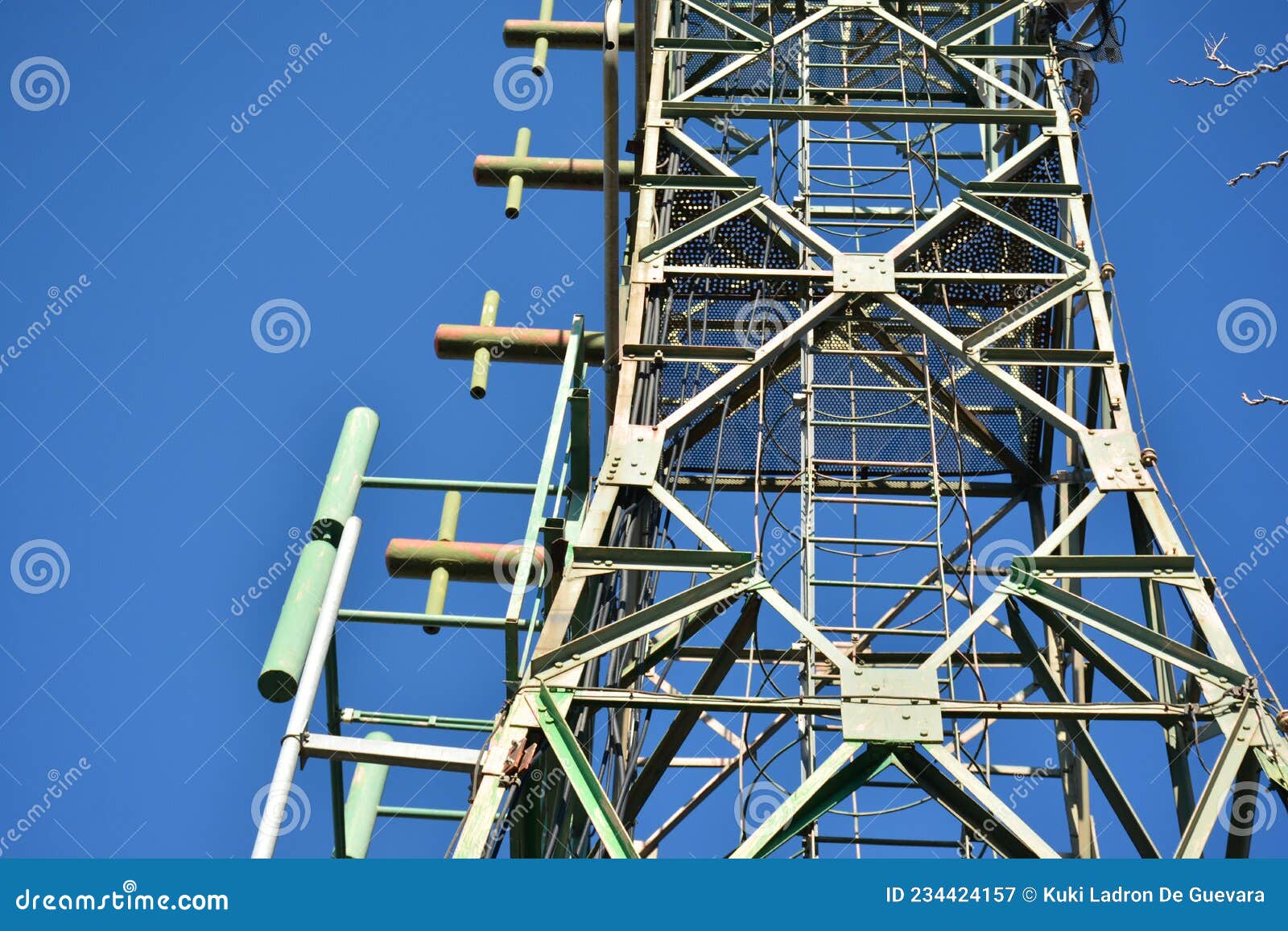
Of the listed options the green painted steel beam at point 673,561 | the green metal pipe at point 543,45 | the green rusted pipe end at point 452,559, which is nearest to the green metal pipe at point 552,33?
the green metal pipe at point 543,45

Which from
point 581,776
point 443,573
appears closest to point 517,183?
point 443,573

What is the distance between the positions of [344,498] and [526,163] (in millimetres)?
4228

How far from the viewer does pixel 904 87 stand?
14438mm

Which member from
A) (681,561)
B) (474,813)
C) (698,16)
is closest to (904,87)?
(698,16)

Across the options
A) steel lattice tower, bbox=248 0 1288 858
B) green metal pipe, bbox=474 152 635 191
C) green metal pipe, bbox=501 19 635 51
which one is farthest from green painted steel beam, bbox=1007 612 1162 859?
green metal pipe, bbox=501 19 635 51

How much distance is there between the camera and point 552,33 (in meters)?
15.0

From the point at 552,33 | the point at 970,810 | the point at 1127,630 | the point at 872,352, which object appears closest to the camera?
the point at 970,810

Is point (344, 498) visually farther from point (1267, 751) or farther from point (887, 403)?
point (1267, 751)

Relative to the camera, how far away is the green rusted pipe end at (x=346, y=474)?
423 inches

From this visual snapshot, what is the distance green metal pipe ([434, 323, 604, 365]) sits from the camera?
12672 millimetres

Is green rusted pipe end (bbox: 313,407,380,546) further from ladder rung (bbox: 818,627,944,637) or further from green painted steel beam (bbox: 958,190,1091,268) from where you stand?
green painted steel beam (bbox: 958,190,1091,268)

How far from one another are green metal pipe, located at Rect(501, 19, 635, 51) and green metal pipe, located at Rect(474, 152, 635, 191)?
1.39m

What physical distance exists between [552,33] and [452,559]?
5827 millimetres

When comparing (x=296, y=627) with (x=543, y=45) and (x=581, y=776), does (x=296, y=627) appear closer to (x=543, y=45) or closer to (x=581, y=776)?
(x=581, y=776)
